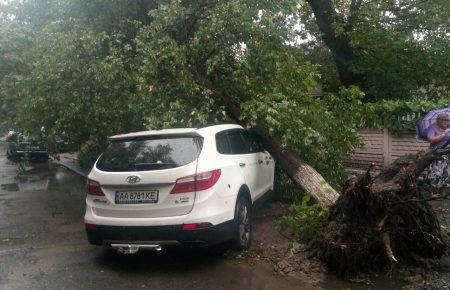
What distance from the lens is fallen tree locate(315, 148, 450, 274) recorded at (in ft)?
15.4

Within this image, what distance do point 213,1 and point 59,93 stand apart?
3.64 meters

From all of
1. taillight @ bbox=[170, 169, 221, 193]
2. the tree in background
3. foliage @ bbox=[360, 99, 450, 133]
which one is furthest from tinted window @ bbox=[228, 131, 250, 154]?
foliage @ bbox=[360, 99, 450, 133]

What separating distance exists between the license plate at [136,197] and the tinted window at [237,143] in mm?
1532

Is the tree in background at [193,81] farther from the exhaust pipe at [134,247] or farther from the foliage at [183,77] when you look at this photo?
the exhaust pipe at [134,247]

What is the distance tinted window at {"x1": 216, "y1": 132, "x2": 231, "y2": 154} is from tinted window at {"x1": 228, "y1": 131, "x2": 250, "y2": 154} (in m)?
0.13

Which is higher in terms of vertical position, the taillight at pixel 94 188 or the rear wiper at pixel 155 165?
the rear wiper at pixel 155 165

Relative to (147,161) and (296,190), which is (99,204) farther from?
(296,190)

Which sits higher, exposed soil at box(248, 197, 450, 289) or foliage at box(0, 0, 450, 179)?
foliage at box(0, 0, 450, 179)

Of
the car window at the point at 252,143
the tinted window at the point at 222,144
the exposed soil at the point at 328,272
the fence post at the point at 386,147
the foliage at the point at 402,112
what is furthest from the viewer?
the fence post at the point at 386,147

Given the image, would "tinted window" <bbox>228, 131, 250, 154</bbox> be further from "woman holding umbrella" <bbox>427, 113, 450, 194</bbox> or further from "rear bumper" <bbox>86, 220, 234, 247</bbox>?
"woman holding umbrella" <bbox>427, 113, 450, 194</bbox>

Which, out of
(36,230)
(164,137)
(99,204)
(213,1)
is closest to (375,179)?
(164,137)

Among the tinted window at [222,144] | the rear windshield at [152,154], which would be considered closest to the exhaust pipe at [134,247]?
the rear windshield at [152,154]

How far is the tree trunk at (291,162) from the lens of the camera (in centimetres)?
617

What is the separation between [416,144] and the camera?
10.8 meters
